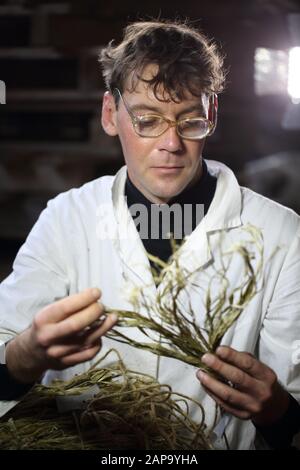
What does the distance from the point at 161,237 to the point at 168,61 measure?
0.32 metres

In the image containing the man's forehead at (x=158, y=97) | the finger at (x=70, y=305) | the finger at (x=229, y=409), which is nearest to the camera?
the finger at (x=70, y=305)

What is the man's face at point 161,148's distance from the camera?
121 centimetres

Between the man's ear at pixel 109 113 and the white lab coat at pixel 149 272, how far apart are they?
0.29 ft

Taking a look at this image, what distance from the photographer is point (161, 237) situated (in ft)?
4.38

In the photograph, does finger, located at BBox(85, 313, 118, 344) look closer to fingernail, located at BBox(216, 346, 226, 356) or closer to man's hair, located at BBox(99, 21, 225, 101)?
fingernail, located at BBox(216, 346, 226, 356)

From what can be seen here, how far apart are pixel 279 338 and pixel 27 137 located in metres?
1.82

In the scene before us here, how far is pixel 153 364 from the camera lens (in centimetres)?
126

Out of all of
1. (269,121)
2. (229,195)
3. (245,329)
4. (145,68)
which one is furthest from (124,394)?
(269,121)

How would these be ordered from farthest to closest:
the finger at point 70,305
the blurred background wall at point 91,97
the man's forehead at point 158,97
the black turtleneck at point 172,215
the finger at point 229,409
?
1. the blurred background wall at point 91,97
2. the black turtleneck at point 172,215
3. the man's forehead at point 158,97
4. the finger at point 229,409
5. the finger at point 70,305

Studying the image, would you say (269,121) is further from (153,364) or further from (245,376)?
(245,376)

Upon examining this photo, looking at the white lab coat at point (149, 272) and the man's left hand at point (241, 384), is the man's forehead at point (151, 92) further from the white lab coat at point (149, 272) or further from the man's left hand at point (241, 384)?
the man's left hand at point (241, 384)

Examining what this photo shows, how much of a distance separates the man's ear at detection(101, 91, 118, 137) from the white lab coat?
90 mm

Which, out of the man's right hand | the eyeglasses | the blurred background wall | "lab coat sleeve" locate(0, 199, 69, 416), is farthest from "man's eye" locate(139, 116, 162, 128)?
the blurred background wall

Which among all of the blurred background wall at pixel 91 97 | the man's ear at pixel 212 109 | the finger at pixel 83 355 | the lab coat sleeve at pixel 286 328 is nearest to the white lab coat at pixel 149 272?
the lab coat sleeve at pixel 286 328
